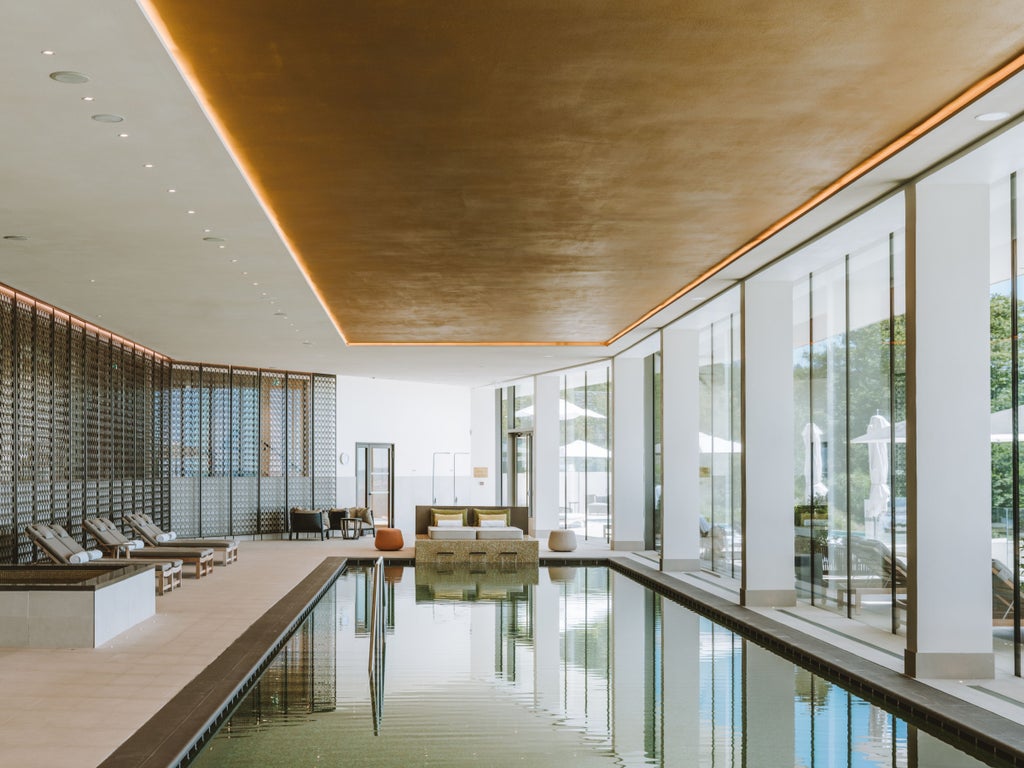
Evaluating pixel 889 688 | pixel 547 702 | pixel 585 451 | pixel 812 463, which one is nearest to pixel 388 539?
pixel 585 451

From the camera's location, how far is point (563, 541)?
1717cm

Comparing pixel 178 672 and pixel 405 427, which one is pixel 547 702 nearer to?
pixel 178 672

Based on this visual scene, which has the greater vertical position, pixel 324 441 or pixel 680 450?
pixel 680 450

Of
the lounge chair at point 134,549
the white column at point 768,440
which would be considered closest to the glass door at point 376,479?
the lounge chair at point 134,549

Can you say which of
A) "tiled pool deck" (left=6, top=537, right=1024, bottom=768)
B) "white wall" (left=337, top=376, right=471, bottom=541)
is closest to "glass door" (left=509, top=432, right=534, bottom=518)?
"white wall" (left=337, top=376, right=471, bottom=541)

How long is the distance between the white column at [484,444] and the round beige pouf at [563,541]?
8.64m

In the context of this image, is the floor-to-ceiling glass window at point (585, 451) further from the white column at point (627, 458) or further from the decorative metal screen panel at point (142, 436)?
the decorative metal screen panel at point (142, 436)

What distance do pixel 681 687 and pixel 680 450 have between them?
7445 millimetres

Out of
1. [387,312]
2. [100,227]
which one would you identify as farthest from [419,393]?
[100,227]

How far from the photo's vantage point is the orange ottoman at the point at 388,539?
17128 millimetres

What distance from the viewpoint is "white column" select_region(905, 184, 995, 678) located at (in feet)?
Answer: 22.3

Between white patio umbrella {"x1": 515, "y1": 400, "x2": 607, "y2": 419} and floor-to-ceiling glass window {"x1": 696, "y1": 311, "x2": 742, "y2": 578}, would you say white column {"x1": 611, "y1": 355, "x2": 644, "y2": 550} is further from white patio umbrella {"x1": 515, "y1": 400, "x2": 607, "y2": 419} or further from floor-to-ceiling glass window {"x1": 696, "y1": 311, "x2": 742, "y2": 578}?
white patio umbrella {"x1": 515, "y1": 400, "x2": 607, "y2": 419}

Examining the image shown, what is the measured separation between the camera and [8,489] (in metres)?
11.0

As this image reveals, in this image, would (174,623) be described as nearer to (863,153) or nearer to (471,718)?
(471,718)
